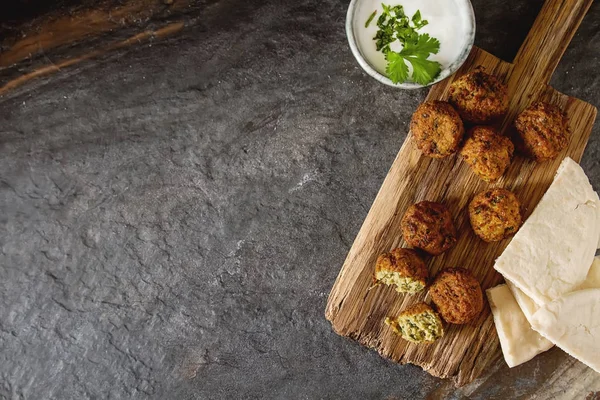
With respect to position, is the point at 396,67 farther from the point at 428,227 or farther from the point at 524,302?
the point at 524,302

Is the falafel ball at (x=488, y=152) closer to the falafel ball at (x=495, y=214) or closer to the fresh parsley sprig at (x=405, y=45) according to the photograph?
the falafel ball at (x=495, y=214)

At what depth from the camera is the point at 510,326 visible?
317cm

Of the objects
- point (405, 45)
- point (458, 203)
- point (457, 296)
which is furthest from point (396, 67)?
point (457, 296)

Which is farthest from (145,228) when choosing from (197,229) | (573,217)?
(573,217)

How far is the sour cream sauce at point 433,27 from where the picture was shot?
3.09m

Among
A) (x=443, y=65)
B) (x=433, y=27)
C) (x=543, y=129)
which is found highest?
(x=433, y=27)

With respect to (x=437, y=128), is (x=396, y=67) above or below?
above

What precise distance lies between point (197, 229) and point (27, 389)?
1382 mm

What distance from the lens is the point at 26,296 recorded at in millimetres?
3619

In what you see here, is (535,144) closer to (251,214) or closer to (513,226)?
(513,226)

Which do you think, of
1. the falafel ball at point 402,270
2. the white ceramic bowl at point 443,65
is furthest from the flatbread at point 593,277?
the white ceramic bowl at point 443,65

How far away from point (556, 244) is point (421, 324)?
2.63 feet

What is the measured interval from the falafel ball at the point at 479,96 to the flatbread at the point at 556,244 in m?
0.51

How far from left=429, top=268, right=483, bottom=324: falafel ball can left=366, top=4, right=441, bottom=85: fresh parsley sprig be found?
100 cm
